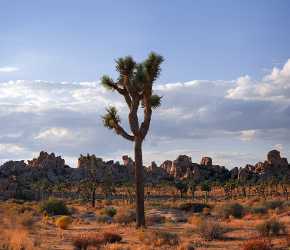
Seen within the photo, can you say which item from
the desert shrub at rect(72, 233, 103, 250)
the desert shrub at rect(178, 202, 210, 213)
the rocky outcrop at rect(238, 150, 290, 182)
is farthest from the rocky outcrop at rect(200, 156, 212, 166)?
the desert shrub at rect(72, 233, 103, 250)

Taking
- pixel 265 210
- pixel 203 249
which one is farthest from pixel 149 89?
pixel 265 210

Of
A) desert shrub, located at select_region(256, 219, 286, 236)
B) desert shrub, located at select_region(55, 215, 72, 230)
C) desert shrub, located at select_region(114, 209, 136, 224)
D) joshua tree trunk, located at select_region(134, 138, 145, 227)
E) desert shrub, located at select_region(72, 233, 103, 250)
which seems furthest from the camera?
desert shrub, located at select_region(114, 209, 136, 224)

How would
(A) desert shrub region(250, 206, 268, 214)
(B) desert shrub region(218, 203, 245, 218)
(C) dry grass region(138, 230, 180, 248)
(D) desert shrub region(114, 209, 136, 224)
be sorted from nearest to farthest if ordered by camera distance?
(C) dry grass region(138, 230, 180, 248)
(D) desert shrub region(114, 209, 136, 224)
(B) desert shrub region(218, 203, 245, 218)
(A) desert shrub region(250, 206, 268, 214)

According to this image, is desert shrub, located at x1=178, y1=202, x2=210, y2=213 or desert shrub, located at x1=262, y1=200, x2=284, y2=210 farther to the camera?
desert shrub, located at x1=178, y1=202, x2=210, y2=213

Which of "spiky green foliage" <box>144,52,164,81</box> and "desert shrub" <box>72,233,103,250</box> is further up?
"spiky green foliage" <box>144,52,164,81</box>

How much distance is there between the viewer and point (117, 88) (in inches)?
931

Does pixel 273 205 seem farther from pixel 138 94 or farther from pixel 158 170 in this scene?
pixel 158 170


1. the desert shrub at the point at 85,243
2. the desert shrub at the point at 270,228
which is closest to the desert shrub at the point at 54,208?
the desert shrub at the point at 270,228

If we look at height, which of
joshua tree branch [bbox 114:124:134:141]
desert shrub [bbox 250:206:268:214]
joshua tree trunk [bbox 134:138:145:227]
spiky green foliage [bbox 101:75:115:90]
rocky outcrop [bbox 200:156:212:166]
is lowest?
desert shrub [bbox 250:206:268:214]

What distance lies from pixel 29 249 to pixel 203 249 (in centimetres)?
539

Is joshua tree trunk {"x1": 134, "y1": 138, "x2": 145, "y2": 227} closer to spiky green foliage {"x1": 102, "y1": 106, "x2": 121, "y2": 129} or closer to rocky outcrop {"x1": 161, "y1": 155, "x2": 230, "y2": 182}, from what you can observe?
spiky green foliage {"x1": 102, "y1": 106, "x2": 121, "y2": 129}

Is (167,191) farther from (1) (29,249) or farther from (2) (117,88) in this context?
(1) (29,249)

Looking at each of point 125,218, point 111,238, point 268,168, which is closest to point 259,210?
point 125,218

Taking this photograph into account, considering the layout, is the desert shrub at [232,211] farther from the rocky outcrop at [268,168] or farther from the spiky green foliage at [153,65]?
the rocky outcrop at [268,168]
